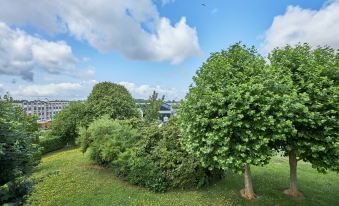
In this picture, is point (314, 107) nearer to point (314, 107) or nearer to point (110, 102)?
point (314, 107)

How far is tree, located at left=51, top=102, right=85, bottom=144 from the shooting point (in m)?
22.1

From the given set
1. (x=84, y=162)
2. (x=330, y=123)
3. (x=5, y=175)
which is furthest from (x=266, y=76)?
(x=84, y=162)

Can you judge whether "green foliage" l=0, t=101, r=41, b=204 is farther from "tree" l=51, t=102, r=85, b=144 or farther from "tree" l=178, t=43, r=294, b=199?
"tree" l=51, t=102, r=85, b=144

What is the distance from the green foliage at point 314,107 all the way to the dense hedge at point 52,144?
Answer: 64.4ft

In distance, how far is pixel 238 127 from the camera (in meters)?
6.14

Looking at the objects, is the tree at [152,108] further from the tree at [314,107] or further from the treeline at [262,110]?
the tree at [314,107]

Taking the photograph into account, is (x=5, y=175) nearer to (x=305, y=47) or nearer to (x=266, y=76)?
(x=266, y=76)

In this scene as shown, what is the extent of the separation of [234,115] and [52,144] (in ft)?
67.9

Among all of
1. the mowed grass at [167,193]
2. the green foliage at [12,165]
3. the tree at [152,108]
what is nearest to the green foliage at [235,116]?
the mowed grass at [167,193]

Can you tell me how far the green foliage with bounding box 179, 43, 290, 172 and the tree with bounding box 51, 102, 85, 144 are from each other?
17.1m

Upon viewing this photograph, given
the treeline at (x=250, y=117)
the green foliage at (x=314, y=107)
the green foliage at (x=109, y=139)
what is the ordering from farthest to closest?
1. the green foliage at (x=109, y=139)
2. the green foliage at (x=314, y=107)
3. the treeline at (x=250, y=117)

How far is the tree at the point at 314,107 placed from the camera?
6.18 m

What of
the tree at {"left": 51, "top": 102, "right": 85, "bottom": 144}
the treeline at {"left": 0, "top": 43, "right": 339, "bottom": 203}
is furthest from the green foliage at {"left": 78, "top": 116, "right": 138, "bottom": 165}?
the tree at {"left": 51, "top": 102, "right": 85, "bottom": 144}

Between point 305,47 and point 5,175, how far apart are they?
8.52 meters
